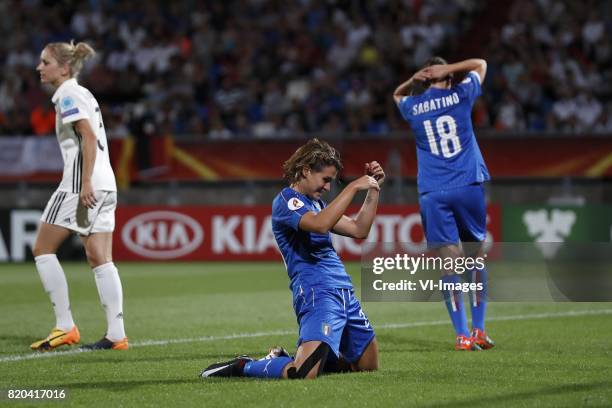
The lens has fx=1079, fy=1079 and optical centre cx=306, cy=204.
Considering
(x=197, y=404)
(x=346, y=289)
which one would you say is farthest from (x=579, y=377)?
(x=197, y=404)

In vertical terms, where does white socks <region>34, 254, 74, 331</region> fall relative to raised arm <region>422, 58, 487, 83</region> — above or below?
below

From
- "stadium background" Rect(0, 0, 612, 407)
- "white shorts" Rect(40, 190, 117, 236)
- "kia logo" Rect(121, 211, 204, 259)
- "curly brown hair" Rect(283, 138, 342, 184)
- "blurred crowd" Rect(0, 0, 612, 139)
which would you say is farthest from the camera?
"blurred crowd" Rect(0, 0, 612, 139)

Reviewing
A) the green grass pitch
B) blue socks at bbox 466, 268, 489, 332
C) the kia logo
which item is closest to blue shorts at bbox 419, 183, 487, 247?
blue socks at bbox 466, 268, 489, 332

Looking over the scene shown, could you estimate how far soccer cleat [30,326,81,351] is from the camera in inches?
314

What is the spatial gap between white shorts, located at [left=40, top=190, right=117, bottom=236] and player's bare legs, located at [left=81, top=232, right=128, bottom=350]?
0.07 meters

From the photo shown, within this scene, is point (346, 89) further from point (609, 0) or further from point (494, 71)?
point (609, 0)

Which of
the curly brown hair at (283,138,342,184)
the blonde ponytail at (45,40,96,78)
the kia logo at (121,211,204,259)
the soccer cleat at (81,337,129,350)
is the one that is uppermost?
the blonde ponytail at (45,40,96,78)

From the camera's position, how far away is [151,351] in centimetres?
779

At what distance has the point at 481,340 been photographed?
7867 mm

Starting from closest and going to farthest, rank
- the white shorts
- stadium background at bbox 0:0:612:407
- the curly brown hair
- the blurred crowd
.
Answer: the curly brown hair
stadium background at bbox 0:0:612:407
the white shorts
the blurred crowd

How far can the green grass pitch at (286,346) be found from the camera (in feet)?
18.8

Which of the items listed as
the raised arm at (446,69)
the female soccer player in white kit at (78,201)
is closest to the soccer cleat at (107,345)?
the female soccer player in white kit at (78,201)

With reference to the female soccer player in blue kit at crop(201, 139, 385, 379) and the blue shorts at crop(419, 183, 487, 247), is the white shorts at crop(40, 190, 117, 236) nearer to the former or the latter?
the female soccer player in blue kit at crop(201, 139, 385, 379)

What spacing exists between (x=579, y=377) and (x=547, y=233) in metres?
10.5
